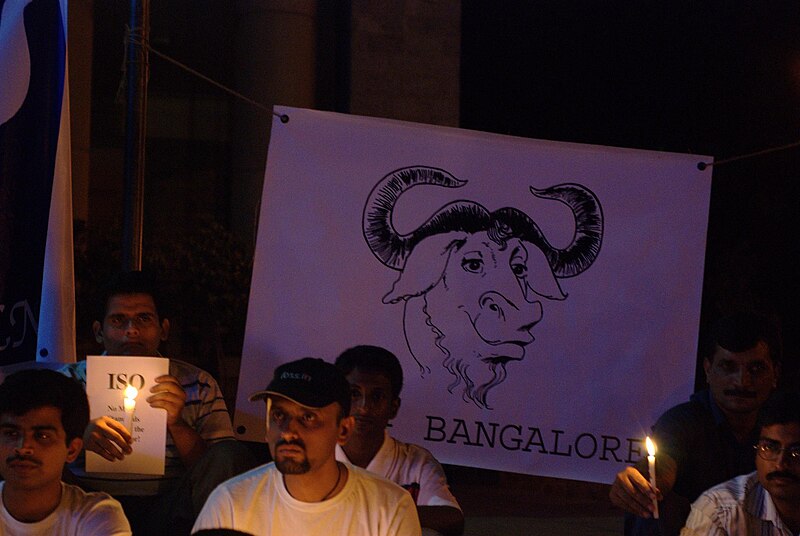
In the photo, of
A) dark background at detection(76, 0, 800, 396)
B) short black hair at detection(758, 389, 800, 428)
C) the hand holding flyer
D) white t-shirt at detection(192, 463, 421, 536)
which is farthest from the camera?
dark background at detection(76, 0, 800, 396)

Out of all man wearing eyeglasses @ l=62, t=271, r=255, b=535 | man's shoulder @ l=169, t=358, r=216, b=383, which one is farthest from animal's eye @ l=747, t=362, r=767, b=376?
man's shoulder @ l=169, t=358, r=216, b=383

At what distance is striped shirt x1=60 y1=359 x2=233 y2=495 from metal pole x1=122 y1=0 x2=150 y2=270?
665mm

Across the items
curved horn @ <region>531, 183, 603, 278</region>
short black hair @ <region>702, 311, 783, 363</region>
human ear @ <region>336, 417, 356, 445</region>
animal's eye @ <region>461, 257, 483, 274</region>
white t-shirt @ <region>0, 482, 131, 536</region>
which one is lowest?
white t-shirt @ <region>0, 482, 131, 536</region>

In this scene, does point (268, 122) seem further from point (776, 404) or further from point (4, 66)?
point (776, 404)

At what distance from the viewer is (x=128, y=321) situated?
4.81 meters

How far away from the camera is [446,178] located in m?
5.64

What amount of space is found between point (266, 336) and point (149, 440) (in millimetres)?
1221

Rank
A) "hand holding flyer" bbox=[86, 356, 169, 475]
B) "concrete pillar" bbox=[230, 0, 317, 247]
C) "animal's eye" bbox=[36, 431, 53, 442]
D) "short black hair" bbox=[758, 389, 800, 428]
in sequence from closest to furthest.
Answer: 1. "animal's eye" bbox=[36, 431, 53, 442]
2. "short black hair" bbox=[758, 389, 800, 428]
3. "hand holding flyer" bbox=[86, 356, 169, 475]
4. "concrete pillar" bbox=[230, 0, 317, 247]

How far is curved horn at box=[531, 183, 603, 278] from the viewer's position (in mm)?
5586

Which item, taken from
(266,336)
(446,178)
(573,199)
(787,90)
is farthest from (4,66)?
(787,90)

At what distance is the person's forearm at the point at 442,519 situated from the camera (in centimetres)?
417

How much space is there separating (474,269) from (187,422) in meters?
1.57

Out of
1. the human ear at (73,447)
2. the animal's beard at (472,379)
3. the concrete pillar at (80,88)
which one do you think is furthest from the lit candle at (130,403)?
the concrete pillar at (80,88)

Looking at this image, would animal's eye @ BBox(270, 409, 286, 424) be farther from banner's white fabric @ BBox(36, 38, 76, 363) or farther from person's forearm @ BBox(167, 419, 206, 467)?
banner's white fabric @ BBox(36, 38, 76, 363)
